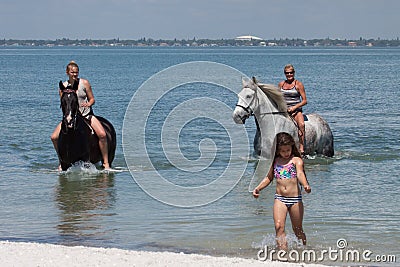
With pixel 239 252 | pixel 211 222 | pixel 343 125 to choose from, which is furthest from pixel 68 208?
pixel 343 125

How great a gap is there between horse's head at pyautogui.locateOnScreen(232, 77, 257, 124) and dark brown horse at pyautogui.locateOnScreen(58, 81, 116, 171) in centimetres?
273

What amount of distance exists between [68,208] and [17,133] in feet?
40.0

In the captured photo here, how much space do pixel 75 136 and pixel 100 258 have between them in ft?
19.3

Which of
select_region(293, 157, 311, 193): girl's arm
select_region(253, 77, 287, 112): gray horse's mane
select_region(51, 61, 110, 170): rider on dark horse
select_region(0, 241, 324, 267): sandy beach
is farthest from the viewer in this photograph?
select_region(253, 77, 287, 112): gray horse's mane

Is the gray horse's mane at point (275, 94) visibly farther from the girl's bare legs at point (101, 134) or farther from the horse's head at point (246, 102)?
the girl's bare legs at point (101, 134)

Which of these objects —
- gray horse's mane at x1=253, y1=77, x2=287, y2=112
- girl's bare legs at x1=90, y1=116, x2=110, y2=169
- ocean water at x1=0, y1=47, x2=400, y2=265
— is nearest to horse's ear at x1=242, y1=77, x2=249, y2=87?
gray horse's mane at x1=253, y1=77, x2=287, y2=112

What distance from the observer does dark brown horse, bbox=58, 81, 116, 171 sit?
44.7 feet

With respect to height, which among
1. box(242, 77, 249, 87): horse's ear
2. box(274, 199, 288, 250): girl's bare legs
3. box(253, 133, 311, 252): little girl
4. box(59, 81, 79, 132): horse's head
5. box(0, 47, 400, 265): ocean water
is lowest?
box(0, 47, 400, 265): ocean water

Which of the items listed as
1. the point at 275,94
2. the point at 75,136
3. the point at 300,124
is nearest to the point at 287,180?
the point at 275,94

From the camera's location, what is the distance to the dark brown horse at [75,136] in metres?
13.6

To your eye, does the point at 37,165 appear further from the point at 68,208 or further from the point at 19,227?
the point at 19,227

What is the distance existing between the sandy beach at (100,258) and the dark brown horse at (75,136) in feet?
15.5

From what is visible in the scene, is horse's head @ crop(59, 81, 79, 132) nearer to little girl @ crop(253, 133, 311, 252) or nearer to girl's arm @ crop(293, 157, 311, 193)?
little girl @ crop(253, 133, 311, 252)

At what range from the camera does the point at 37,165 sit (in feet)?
57.3
